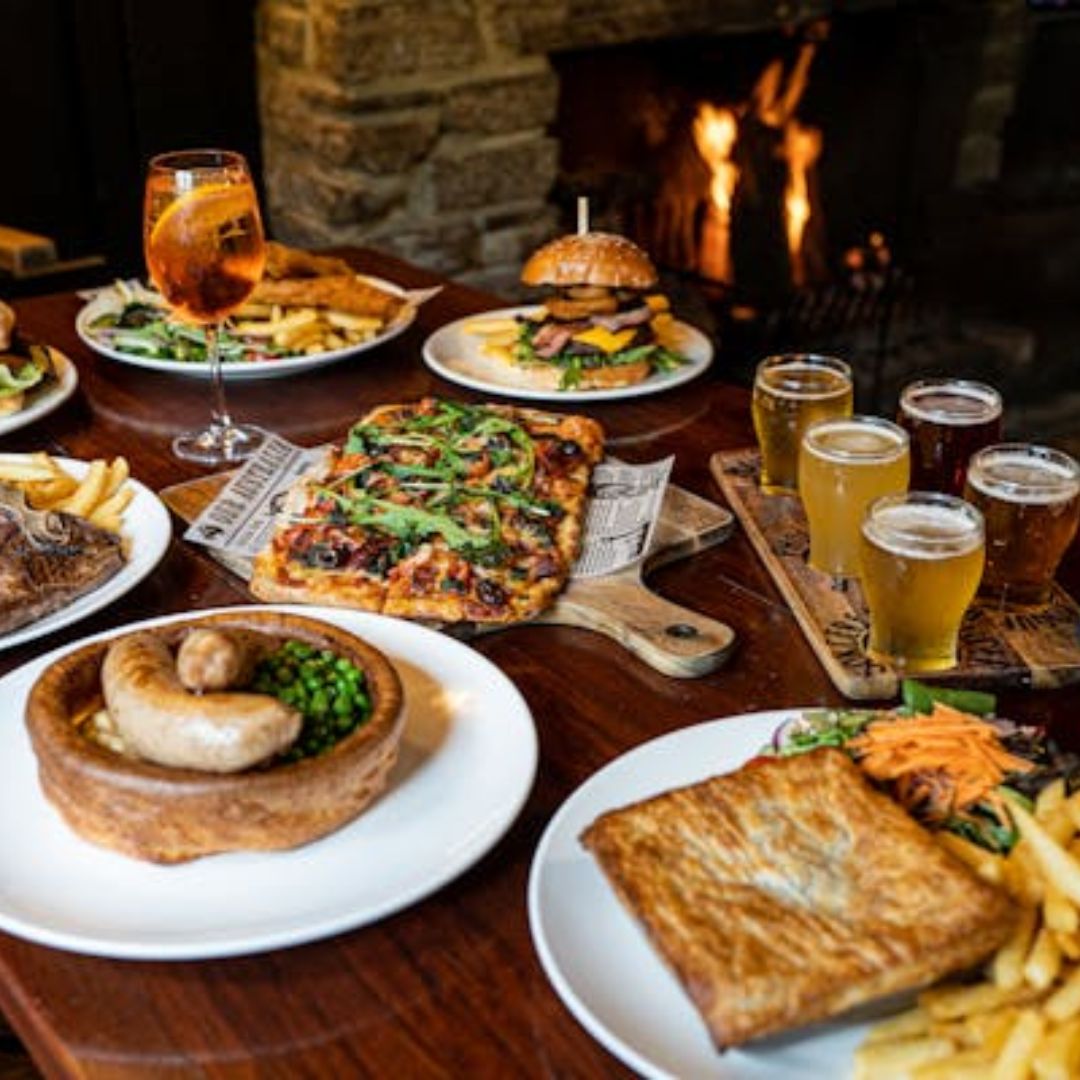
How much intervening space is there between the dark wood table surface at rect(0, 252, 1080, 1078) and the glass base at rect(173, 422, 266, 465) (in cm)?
3

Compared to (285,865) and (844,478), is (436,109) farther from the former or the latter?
(285,865)

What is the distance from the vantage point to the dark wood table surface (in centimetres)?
98

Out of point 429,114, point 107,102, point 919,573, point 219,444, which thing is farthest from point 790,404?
point 107,102

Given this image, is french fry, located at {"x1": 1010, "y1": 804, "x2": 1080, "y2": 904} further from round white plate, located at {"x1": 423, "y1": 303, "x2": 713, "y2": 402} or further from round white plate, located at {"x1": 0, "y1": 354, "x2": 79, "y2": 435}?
round white plate, located at {"x1": 0, "y1": 354, "x2": 79, "y2": 435}

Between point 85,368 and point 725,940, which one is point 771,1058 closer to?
point 725,940

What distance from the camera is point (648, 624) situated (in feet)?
4.70

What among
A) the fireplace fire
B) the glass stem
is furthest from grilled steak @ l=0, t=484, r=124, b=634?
the fireplace fire

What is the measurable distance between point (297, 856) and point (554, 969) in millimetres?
228

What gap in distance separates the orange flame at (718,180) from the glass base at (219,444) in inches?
104

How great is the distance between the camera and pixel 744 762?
1.18 m

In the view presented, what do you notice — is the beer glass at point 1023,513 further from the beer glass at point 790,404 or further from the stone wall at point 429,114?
the stone wall at point 429,114

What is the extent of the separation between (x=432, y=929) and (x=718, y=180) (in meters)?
3.61

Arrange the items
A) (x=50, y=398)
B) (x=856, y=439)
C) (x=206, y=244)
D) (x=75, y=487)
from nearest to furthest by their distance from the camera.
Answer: (x=856, y=439) → (x=75, y=487) → (x=206, y=244) → (x=50, y=398)

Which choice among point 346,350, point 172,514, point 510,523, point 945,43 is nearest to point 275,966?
point 510,523
